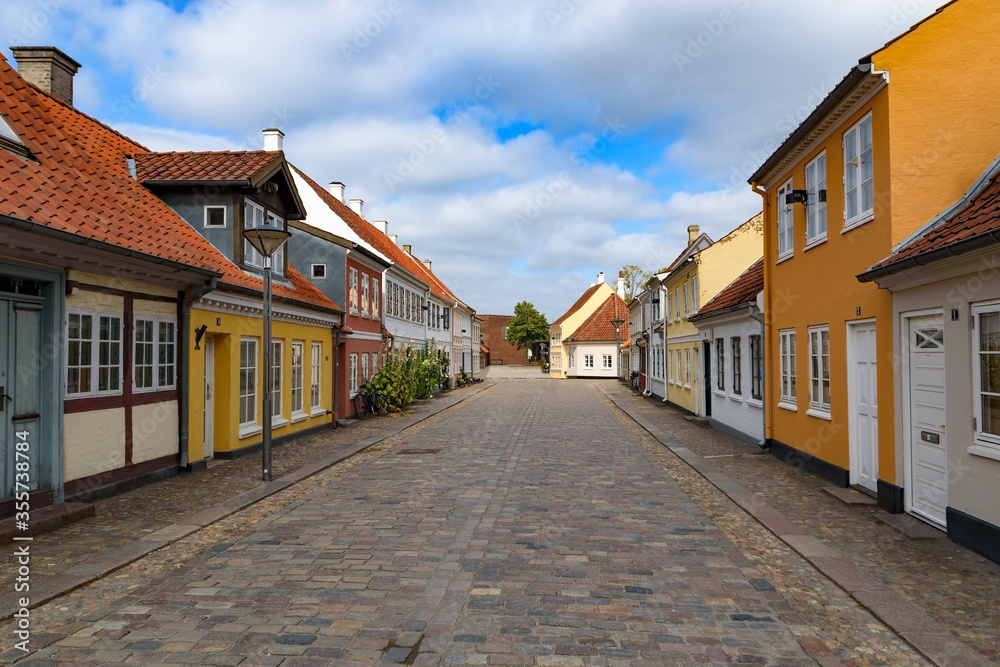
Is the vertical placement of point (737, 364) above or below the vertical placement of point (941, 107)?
below

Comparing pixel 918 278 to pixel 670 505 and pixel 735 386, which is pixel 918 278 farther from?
pixel 735 386

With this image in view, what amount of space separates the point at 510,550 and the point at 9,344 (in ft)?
18.6

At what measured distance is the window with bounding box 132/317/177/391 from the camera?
9.78m

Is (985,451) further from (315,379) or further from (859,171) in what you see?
(315,379)

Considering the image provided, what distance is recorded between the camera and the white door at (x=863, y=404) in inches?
348

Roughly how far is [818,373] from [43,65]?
14.3m

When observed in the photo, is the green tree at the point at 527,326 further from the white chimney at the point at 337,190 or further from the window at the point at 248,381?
the window at the point at 248,381

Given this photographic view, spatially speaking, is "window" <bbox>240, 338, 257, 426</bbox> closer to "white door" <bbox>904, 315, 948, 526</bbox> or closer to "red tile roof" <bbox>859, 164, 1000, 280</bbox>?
"red tile roof" <bbox>859, 164, 1000, 280</bbox>

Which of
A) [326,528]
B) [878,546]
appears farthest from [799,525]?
[326,528]

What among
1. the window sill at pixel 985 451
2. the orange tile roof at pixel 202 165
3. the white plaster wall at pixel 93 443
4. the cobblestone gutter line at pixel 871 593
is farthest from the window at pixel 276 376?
the window sill at pixel 985 451

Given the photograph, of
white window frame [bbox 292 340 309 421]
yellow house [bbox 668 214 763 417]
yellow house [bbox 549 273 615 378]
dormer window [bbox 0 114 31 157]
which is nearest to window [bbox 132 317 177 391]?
dormer window [bbox 0 114 31 157]

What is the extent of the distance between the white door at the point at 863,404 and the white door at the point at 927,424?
3.30 feet

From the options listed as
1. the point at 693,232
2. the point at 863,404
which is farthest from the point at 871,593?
the point at 693,232

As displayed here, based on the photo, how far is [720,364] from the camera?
18.2 m
